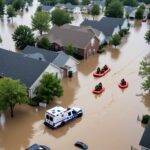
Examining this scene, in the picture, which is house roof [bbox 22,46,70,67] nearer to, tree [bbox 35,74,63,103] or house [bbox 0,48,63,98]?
house [bbox 0,48,63,98]

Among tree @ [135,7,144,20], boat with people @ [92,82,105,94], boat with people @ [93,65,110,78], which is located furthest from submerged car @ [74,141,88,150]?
tree @ [135,7,144,20]

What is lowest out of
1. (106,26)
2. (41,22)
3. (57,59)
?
(57,59)

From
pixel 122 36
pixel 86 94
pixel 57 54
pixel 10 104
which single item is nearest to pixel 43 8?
pixel 122 36

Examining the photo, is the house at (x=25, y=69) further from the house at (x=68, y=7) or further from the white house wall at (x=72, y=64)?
the house at (x=68, y=7)

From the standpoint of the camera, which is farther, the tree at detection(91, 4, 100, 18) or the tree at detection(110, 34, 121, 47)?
the tree at detection(91, 4, 100, 18)

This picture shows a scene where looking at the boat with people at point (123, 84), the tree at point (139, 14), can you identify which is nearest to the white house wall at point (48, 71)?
the boat with people at point (123, 84)

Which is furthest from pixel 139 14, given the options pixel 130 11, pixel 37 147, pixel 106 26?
pixel 37 147

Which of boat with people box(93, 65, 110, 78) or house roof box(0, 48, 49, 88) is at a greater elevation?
house roof box(0, 48, 49, 88)

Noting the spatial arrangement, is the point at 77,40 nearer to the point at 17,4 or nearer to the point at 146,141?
the point at 146,141
